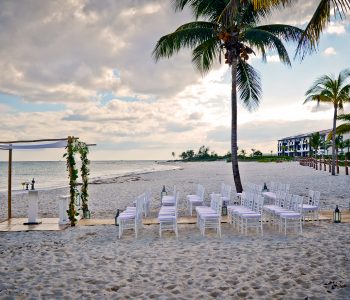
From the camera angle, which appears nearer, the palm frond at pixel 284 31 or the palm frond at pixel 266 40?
the palm frond at pixel 266 40

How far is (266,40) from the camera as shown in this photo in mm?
12789

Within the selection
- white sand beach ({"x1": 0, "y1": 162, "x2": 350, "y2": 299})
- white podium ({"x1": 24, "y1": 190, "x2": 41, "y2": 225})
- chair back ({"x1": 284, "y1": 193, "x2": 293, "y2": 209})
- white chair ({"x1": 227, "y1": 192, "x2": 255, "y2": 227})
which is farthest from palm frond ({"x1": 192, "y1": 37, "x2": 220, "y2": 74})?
white podium ({"x1": 24, "y1": 190, "x2": 41, "y2": 225})

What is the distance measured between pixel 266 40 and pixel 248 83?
217 centimetres

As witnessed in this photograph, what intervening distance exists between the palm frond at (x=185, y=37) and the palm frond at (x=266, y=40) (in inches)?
56.4

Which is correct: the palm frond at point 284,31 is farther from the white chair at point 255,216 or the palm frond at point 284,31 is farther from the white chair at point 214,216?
the white chair at point 214,216

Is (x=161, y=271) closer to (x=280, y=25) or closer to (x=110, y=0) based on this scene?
(x=110, y=0)

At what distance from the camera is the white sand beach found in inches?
191

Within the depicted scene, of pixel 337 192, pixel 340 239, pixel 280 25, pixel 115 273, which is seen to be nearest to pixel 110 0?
pixel 280 25

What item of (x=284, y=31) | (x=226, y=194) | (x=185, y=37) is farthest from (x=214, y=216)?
(x=284, y=31)

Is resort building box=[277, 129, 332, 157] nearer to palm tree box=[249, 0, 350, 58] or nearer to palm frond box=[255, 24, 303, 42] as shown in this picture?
palm frond box=[255, 24, 303, 42]

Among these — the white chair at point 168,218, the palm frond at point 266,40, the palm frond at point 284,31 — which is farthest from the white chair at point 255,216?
the palm frond at point 284,31

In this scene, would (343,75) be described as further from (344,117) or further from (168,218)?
(168,218)

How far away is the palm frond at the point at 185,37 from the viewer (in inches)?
510

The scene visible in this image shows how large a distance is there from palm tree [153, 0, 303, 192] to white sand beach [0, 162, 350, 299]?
602cm
